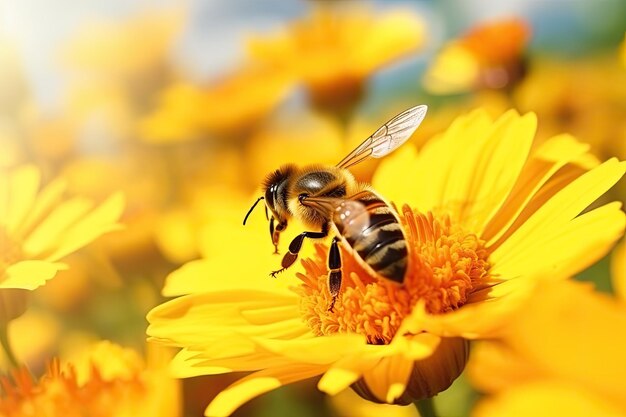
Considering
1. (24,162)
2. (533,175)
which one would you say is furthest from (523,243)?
(24,162)

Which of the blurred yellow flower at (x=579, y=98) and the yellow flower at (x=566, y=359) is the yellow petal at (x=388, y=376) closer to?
the yellow flower at (x=566, y=359)

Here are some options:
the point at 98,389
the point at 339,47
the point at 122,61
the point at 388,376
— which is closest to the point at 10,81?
the point at 122,61

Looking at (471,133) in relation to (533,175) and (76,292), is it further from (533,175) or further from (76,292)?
(76,292)

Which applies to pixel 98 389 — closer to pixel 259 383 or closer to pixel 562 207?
pixel 259 383

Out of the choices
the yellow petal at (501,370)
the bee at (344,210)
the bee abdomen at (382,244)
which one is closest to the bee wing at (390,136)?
the bee at (344,210)

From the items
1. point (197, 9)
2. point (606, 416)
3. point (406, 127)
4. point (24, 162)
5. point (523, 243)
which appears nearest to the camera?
point (606, 416)
